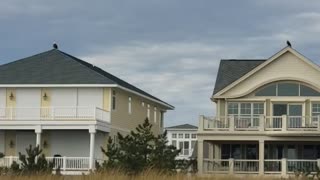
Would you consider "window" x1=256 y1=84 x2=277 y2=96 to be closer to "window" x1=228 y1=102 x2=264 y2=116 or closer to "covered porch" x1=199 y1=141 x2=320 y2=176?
"window" x1=228 y1=102 x2=264 y2=116

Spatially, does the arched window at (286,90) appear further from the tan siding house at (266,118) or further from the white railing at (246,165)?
the white railing at (246,165)

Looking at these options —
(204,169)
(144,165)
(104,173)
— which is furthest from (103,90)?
(104,173)

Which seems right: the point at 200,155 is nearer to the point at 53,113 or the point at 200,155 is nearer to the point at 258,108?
the point at 258,108

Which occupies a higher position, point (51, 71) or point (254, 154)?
point (51, 71)

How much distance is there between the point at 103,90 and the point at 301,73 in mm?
12310

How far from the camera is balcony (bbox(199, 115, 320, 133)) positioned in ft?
146

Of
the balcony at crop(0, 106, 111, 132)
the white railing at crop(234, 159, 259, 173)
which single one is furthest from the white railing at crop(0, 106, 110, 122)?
the white railing at crop(234, 159, 259, 173)

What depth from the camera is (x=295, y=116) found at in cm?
4481

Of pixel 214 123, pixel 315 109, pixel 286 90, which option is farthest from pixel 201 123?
pixel 315 109

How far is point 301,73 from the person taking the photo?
46875 millimetres

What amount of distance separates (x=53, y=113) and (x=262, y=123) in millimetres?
12444

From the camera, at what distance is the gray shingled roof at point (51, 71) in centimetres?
4688

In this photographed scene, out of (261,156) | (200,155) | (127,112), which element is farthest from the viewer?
(127,112)

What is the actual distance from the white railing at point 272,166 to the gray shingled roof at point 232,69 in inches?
241
